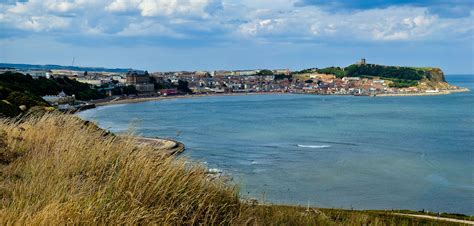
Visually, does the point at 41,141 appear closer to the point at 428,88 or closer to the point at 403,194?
the point at 403,194

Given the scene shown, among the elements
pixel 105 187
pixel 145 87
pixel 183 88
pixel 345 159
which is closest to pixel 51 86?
pixel 145 87

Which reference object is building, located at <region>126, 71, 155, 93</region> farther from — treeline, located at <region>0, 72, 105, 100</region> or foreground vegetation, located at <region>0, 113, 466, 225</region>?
foreground vegetation, located at <region>0, 113, 466, 225</region>

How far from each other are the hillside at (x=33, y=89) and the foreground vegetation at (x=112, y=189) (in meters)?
28.3

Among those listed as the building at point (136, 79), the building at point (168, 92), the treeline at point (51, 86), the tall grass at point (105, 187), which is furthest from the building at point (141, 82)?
the tall grass at point (105, 187)

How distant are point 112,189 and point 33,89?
3510 inches

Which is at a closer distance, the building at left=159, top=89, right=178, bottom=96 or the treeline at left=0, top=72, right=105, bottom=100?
the treeline at left=0, top=72, right=105, bottom=100

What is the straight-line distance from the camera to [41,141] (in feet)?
20.1

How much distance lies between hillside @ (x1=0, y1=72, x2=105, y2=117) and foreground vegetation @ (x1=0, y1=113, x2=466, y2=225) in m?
28.3

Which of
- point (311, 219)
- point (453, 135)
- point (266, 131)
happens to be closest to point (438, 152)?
point (453, 135)

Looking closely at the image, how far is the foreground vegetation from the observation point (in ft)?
11.5

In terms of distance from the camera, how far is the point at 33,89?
283 ft

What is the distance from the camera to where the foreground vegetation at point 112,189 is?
11.5 feet

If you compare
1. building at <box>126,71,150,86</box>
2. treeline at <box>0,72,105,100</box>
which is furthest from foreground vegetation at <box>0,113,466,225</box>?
building at <box>126,71,150,86</box>

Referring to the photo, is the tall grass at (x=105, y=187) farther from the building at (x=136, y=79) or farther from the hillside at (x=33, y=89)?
the building at (x=136, y=79)
